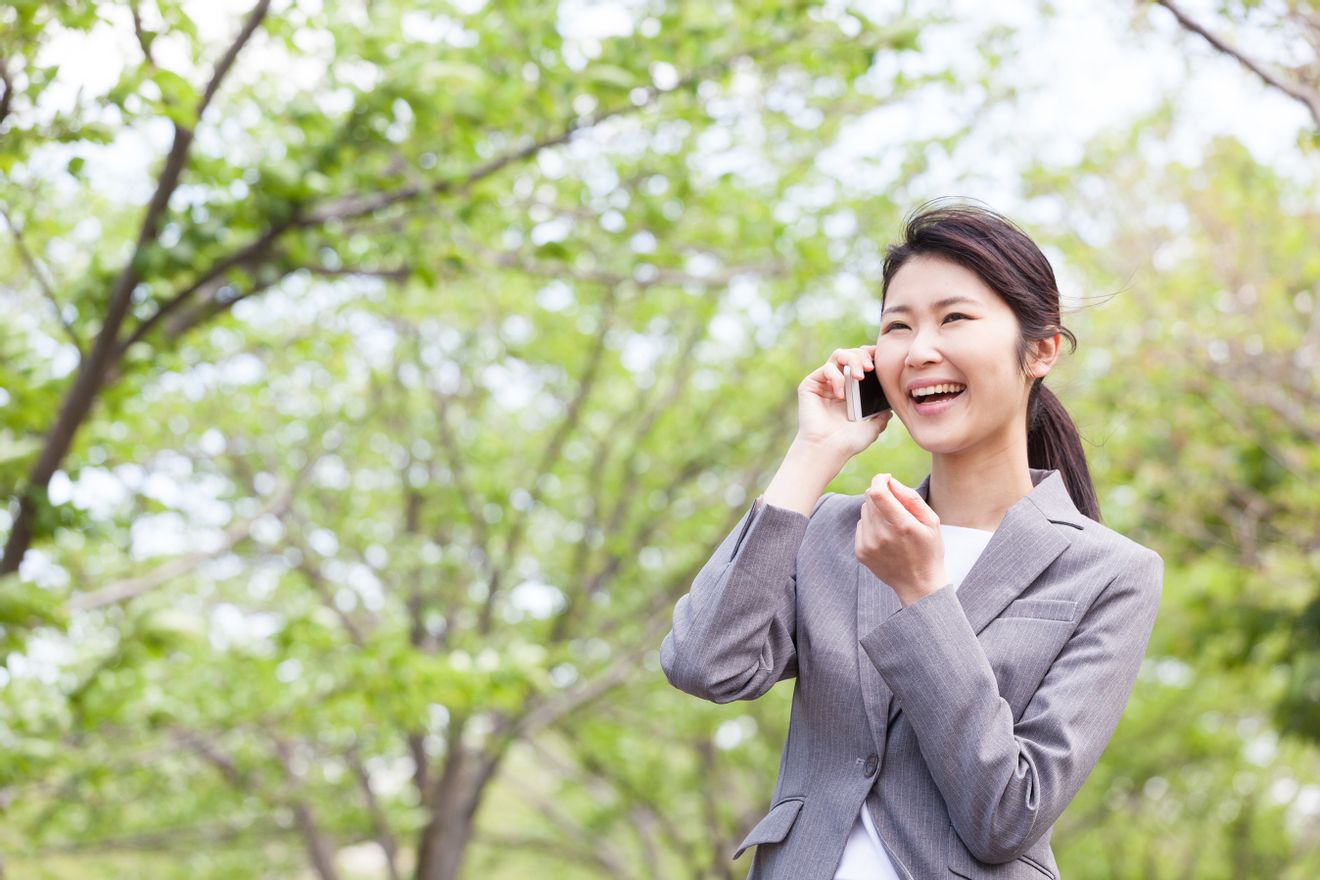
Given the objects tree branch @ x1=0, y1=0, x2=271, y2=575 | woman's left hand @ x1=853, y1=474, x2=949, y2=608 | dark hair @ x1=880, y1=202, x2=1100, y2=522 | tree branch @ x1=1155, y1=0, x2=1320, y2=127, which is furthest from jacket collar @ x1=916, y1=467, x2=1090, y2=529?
tree branch @ x1=0, y1=0, x2=271, y2=575

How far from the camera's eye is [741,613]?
5.38ft

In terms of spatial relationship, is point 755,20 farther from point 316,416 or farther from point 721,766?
point 721,766

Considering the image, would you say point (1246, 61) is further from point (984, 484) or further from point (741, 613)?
point (741, 613)

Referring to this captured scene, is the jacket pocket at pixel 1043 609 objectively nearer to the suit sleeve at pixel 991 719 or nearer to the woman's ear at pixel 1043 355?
the suit sleeve at pixel 991 719

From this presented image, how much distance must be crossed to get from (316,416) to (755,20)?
5.05 meters

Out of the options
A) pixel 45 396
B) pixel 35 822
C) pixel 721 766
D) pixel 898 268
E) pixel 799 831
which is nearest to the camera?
pixel 799 831

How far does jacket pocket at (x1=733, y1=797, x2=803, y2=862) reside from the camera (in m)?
1.63

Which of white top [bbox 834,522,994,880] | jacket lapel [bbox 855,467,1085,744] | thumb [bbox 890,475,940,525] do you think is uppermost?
thumb [bbox 890,475,940,525]

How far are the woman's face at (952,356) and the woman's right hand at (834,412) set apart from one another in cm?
5

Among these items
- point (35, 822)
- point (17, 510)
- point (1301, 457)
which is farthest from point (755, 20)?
point (35, 822)

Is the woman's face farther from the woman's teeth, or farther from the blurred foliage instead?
the blurred foliage

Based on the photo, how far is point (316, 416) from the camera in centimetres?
846

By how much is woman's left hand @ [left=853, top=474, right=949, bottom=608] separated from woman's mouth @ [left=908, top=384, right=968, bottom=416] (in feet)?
0.65

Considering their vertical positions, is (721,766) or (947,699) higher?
(721,766)
